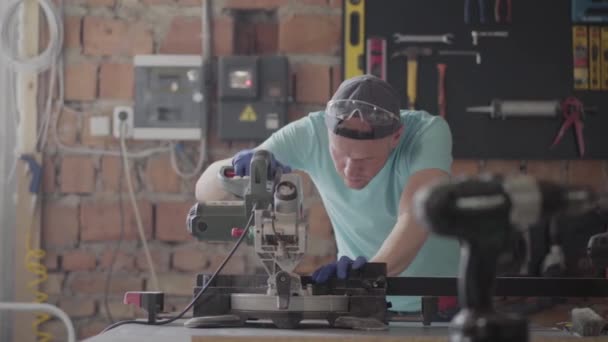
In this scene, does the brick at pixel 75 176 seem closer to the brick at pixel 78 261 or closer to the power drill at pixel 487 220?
the brick at pixel 78 261

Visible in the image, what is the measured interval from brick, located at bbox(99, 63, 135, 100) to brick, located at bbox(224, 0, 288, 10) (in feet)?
1.22

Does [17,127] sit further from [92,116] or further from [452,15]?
[452,15]

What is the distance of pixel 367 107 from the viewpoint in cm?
180

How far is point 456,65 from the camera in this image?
2602 mm

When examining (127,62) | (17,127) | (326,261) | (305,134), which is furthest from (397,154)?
(17,127)

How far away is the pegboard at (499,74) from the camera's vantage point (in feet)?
8.51

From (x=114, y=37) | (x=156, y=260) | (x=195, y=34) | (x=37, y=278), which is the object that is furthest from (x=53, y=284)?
(x=195, y=34)

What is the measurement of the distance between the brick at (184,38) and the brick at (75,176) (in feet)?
1.44

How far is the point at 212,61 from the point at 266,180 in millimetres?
1325

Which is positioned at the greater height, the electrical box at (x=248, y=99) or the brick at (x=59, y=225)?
the electrical box at (x=248, y=99)

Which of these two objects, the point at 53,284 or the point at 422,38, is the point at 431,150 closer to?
the point at 422,38

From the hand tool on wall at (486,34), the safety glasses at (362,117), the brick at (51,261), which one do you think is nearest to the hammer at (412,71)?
the hand tool on wall at (486,34)

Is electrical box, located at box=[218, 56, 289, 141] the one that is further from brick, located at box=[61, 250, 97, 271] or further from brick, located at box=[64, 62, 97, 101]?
brick, located at box=[61, 250, 97, 271]

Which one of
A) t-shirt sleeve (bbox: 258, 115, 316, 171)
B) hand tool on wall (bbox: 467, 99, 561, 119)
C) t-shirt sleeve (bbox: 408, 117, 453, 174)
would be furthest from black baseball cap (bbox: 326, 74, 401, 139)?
hand tool on wall (bbox: 467, 99, 561, 119)
